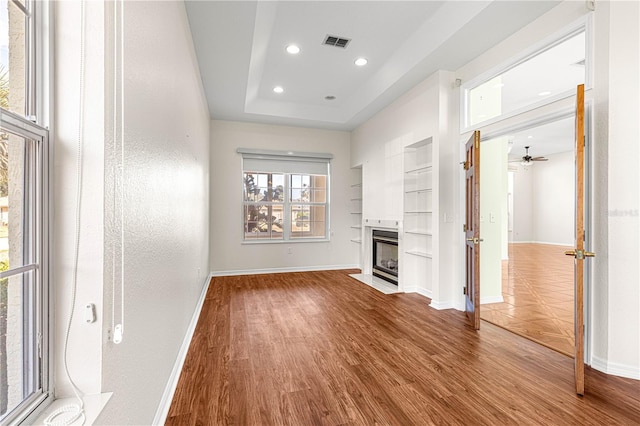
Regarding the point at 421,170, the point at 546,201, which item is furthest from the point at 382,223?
the point at 546,201

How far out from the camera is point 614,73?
7.41 feet

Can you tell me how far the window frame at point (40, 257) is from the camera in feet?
2.90

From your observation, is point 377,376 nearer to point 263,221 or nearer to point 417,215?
point 417,215

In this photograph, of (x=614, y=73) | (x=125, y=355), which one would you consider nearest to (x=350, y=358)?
(x=125, y=355)

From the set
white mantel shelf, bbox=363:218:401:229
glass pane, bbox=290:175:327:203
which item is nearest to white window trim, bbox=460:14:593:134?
white mantel shelf, bbox=363:218:401:229

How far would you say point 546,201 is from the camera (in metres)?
10.9

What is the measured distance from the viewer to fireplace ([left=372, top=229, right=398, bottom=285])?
5.03 metres

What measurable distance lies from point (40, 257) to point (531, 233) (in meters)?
13.9

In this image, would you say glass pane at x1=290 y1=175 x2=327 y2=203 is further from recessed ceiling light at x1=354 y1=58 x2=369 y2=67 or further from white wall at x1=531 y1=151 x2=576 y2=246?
white wall at x1=531 y1=151 x2=576 y2=246

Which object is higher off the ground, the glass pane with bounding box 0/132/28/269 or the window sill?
the glass pane with bounding box 0/132/28/269

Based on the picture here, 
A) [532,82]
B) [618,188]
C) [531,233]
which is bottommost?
[531,233]

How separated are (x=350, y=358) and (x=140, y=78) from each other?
2409 millimetres

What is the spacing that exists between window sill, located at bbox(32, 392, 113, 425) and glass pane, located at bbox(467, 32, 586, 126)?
3.57 metres

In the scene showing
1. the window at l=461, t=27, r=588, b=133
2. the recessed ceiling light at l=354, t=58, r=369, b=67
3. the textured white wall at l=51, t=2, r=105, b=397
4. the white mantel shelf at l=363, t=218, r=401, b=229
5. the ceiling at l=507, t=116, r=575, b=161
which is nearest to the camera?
the textured white wall at l=51, t=2, r=105, b=397
